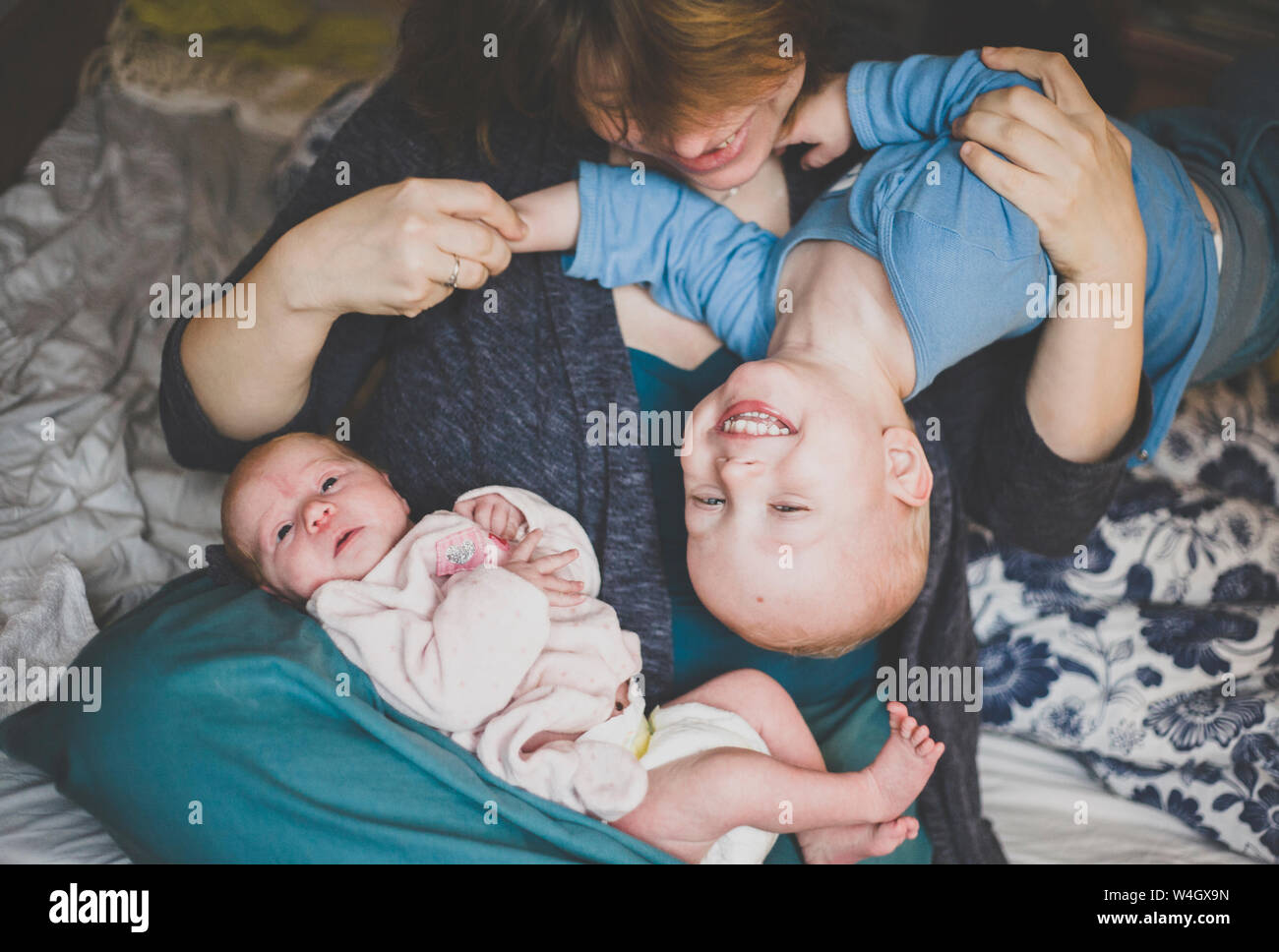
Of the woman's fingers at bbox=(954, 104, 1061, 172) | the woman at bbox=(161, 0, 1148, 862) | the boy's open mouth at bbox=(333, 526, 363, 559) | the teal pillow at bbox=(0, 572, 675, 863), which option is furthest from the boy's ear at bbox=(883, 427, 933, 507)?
the boy's open mouth at bbox=(333, 526, 363, 559)

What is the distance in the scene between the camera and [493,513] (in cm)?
89

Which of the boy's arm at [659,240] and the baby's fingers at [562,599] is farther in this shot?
the boy's arm at [659,240]

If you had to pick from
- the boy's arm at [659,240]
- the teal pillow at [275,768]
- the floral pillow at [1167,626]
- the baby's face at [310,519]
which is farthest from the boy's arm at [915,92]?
the teal pillow at [275,768]

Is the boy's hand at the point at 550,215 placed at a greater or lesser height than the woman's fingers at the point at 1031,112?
lesser

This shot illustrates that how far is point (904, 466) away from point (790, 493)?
114 mm

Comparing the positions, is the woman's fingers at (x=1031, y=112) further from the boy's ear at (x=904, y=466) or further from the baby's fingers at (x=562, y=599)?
the baby's fingers at (x=562, y=599)

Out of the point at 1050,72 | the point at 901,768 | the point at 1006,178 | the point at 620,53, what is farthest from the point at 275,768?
the point at 1050,72

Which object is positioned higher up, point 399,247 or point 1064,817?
point 399,247

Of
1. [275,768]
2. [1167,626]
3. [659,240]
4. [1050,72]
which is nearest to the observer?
[275,768]

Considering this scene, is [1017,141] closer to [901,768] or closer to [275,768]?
[901,768]

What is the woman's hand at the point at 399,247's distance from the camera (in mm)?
821

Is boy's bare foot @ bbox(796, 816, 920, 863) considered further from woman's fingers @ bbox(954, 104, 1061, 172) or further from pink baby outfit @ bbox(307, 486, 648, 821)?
woman's fingers @ bbox(954, 104, 1061, 172)

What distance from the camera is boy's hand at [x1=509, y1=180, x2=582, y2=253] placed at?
0.94 metres

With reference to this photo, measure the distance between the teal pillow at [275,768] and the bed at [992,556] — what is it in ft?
0.32
